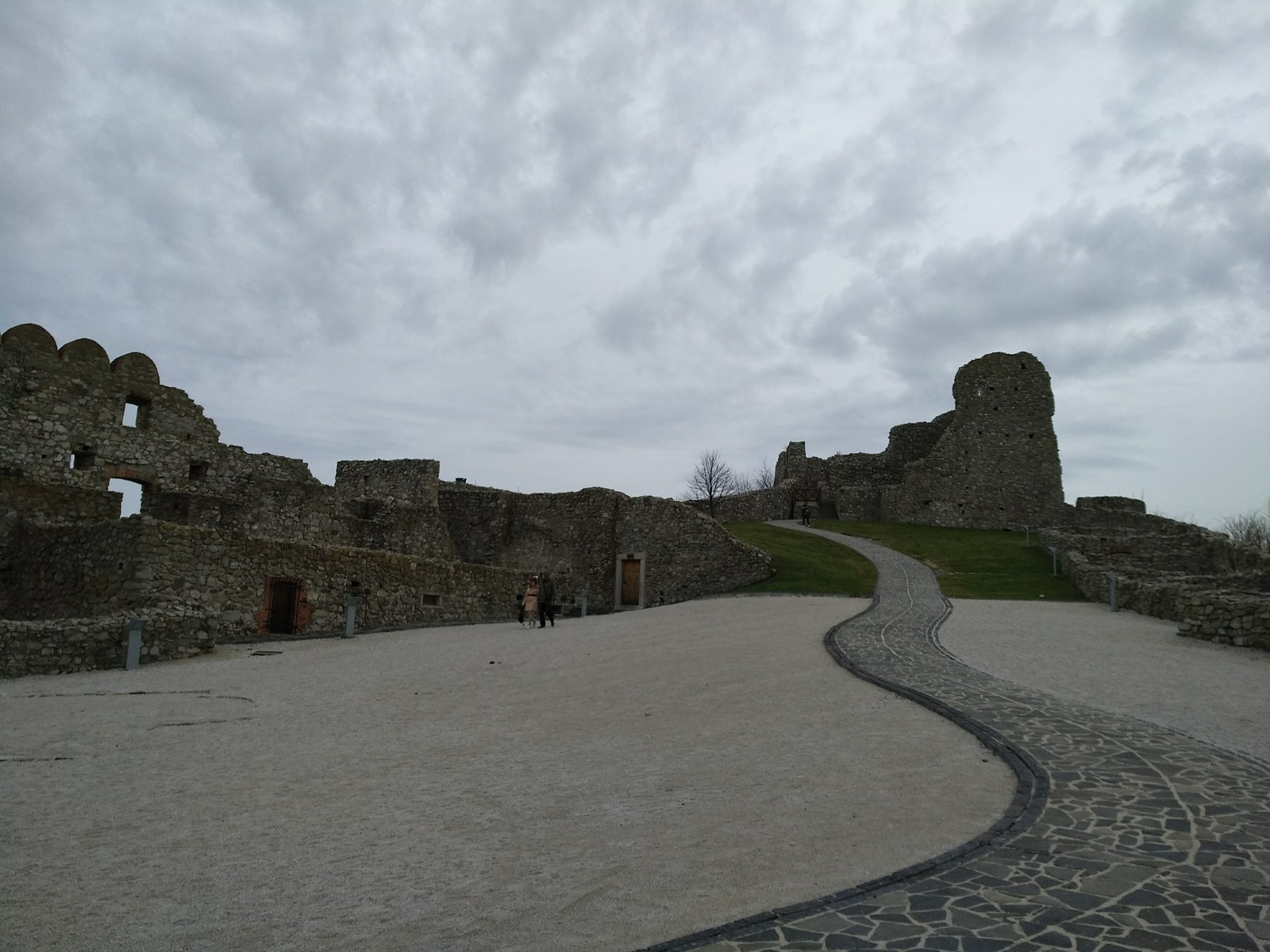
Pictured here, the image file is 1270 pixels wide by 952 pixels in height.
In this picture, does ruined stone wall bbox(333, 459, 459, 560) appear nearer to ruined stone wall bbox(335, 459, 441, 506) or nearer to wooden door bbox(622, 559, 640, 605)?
ruined stone wall bbox(335, 459, 441, 506)

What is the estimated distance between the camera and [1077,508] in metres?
38.6

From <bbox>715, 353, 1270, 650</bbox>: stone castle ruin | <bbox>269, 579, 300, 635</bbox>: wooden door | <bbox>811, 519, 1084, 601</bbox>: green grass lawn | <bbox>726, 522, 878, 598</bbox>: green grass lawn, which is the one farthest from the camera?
<bbox>715, 353, 1270, 650</bbox>: stone castle ruin

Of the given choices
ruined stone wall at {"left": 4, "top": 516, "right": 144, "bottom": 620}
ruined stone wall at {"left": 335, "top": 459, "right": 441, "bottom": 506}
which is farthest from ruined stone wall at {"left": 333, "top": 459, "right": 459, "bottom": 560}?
ruined stone wall at {"left": 4, "top": 516, "right": 144, "bottom": 620}

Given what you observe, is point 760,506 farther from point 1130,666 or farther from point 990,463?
point 1130,666

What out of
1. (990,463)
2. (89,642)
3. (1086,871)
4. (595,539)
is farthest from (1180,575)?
(89,642)

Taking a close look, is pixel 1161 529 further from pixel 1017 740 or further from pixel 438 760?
pixel 438 760

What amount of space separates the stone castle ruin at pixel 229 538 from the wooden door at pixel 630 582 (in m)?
0.07

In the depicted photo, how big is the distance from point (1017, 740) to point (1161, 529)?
104ft

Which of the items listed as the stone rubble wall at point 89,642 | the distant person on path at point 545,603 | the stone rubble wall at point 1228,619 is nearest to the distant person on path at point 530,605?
the distant person on path at point 545,603

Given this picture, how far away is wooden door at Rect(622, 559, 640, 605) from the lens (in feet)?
102

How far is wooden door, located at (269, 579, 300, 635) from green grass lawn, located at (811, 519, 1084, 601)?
57.0 ft

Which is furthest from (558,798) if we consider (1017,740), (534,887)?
(1017,740)

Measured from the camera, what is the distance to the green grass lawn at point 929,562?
76.7 feet

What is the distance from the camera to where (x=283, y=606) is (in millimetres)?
18516
